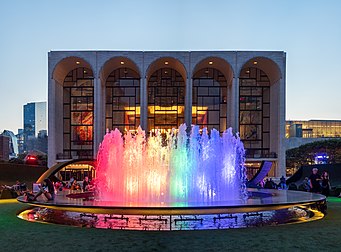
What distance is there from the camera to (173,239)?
7969mm

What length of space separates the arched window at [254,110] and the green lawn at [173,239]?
107 feet

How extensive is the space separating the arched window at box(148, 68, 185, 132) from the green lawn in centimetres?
3286

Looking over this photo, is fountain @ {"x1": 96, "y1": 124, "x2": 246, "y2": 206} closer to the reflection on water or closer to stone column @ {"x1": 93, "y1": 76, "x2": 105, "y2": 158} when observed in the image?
the reflection on water

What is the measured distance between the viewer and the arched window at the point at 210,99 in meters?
42.1

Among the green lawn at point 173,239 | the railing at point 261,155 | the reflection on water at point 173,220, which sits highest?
the green lawn at point 173,239

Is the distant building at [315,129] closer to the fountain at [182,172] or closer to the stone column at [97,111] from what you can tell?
the stone column at [97,111]

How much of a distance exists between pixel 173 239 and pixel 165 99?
34906 millimetres

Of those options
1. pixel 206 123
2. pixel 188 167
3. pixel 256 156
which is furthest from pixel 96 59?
pixel 188 167

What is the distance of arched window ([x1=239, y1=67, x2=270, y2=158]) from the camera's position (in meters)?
42.0

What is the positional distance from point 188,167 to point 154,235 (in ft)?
30.4

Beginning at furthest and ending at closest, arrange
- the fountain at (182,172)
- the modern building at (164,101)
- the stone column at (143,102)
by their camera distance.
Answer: the modern building at (164,101) → the stone column at (143,102) → the fountain at (182,172)

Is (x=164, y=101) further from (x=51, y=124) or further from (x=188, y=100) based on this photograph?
(x=51, y=124)

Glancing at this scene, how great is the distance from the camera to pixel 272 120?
40.8 metres

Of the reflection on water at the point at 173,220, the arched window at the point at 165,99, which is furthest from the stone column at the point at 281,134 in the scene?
the reflection on water at the point at 173,220
